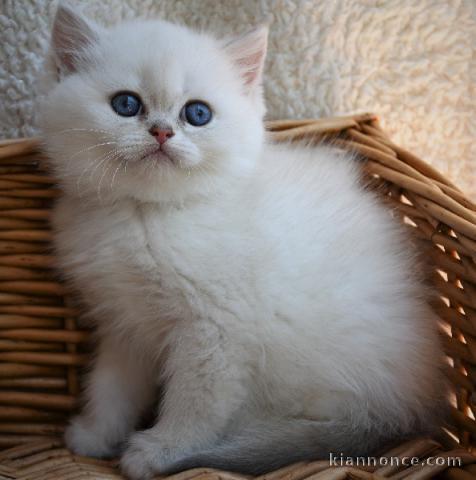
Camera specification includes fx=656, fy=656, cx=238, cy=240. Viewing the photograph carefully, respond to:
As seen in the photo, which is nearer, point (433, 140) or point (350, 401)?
point (350, 401)

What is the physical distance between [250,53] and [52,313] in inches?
26.1

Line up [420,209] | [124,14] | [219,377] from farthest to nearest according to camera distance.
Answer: [124,14], [420,209], [219,377]

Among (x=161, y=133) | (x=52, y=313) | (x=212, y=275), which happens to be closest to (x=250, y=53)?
(x=161, y=133)

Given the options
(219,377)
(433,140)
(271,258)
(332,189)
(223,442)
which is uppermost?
(433,140)

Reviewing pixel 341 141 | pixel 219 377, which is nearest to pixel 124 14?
pixel 341 141

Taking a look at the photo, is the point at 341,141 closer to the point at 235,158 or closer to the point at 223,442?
the point at 235,158

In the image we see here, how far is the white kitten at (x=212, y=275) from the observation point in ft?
3.74

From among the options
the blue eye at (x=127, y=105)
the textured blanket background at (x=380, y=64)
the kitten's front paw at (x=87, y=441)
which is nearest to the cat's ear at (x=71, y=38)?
the blue eye at (x=127, y=105)

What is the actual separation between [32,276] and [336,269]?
0.60 meters

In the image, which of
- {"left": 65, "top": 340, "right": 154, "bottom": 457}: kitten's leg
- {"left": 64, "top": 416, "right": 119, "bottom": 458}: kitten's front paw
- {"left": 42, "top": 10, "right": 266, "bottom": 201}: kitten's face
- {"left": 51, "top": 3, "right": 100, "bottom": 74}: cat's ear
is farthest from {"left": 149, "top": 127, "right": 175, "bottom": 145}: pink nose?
{"left": 64, "top": 416, "right": 119, "bottom": 458}: kitten's front paw

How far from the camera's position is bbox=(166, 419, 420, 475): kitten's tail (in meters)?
1.10

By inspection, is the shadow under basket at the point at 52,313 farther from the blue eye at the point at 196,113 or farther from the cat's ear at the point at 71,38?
the blue eye at the point at 196,113

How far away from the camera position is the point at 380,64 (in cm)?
171

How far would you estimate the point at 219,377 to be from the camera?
44.8 inches
